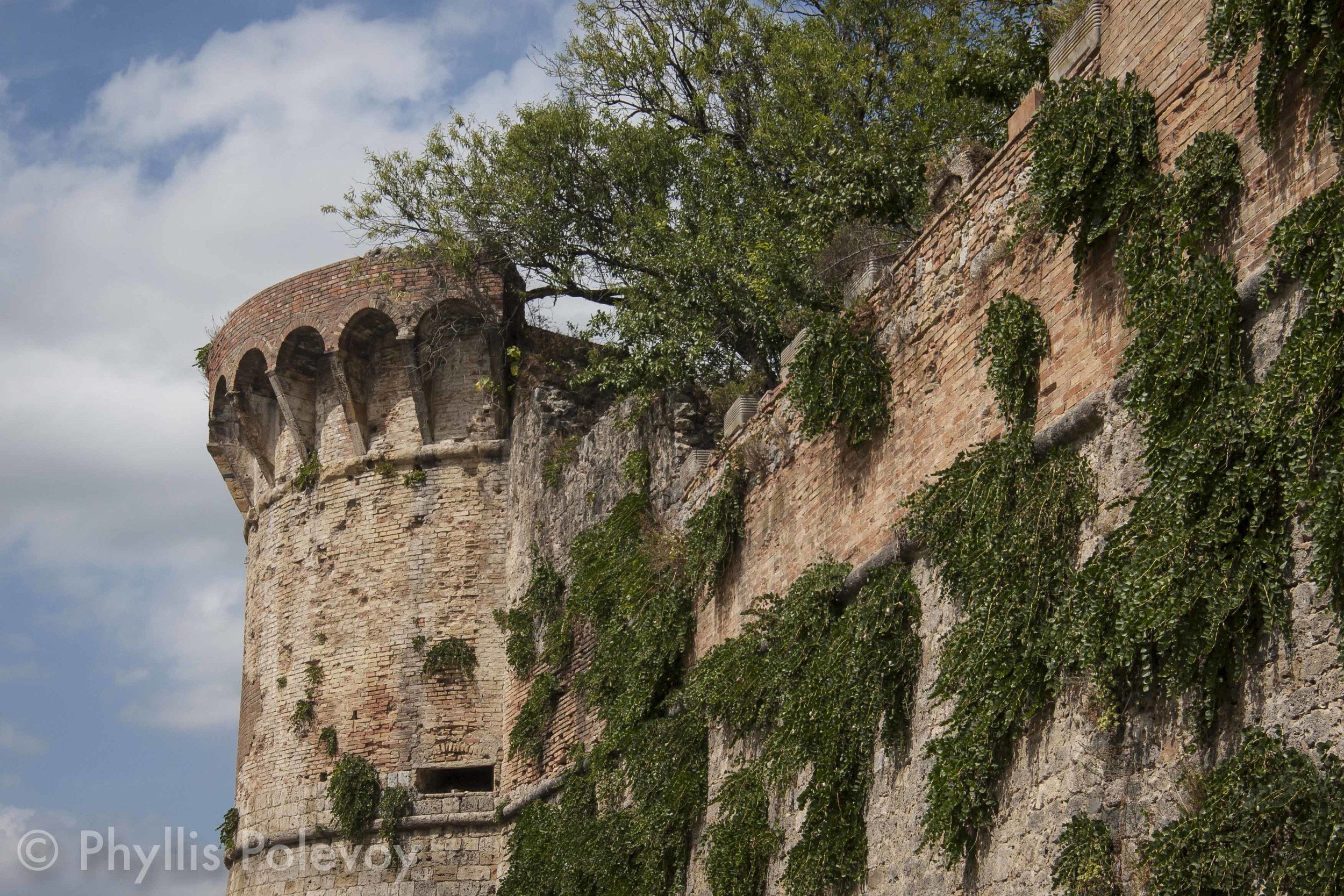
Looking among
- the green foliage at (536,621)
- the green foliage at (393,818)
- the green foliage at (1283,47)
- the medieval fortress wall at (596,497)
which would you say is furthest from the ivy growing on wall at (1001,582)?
the green foliage at (393,818)

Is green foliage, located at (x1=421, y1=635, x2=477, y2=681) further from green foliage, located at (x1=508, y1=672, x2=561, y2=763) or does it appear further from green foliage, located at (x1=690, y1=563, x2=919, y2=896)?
green foliage, located at (x1=690, y1=563, x2=919, y2=896)

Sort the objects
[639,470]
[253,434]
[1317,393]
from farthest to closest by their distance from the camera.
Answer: [253,434] < [639,470] < [1317,393]

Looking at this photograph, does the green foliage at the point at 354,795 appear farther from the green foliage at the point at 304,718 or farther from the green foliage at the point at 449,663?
the green foliage at the point at 449,663

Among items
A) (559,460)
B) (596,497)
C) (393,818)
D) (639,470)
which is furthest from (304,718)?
(639,470)

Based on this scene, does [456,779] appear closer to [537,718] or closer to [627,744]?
[537,718]

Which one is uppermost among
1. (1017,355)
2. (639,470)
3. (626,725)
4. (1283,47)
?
(639,470)

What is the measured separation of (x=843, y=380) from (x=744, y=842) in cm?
272

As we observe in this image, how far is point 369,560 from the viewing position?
53.0 ft

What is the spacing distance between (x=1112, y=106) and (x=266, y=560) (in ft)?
42.0

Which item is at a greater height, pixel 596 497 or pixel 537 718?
pixel 596 497

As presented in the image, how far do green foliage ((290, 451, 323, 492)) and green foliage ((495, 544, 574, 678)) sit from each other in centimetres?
309

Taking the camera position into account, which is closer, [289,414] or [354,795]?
[354,795]

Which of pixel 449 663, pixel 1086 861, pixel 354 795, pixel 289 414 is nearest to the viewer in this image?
pixel 1086 861

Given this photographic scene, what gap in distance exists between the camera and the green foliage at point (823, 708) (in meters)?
7.71
